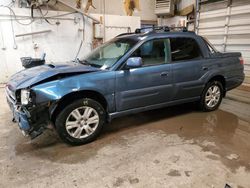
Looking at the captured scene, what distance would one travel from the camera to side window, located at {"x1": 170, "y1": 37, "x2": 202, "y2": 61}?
357 centimetres

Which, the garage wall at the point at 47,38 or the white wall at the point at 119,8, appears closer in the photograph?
the garage wall at the point at 47,38

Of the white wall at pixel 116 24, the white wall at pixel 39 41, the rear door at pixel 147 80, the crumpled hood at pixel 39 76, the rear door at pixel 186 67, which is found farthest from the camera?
the white wall at pixel 116 24

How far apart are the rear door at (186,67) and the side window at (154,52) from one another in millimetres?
132

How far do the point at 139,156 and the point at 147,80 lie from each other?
113 cm

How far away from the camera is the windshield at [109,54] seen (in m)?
3.17

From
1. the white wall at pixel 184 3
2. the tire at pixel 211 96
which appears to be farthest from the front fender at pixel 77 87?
the white wall at pixel 184 3

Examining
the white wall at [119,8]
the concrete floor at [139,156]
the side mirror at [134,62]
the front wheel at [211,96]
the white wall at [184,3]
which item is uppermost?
the white wall at [184,3]

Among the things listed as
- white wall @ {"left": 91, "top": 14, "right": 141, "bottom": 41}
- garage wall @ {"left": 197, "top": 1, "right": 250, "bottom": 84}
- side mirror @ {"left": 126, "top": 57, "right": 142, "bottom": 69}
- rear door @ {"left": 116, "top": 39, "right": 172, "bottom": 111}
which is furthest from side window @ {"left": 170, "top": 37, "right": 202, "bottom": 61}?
white wall @ {"left": 91, "top": 14, "right": 141, "bottom": 41}

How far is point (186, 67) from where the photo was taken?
3.64 m

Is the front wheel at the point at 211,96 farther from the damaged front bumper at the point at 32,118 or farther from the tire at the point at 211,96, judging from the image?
the damaged front bumper at the point at 32,118

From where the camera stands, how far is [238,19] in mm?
6855

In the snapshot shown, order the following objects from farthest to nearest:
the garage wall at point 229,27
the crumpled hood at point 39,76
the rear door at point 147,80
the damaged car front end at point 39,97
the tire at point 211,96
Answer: the garage wall at point 229,27, the tire at point 211,96, the rear door at point 147,80, the crumpled hood at point 39,76, the damaged car front end at point 39,97

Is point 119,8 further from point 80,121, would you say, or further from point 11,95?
point 80,121

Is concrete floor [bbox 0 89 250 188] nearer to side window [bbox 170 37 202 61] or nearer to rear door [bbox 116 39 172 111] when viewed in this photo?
rear door [bbox 116 39 172 111]
